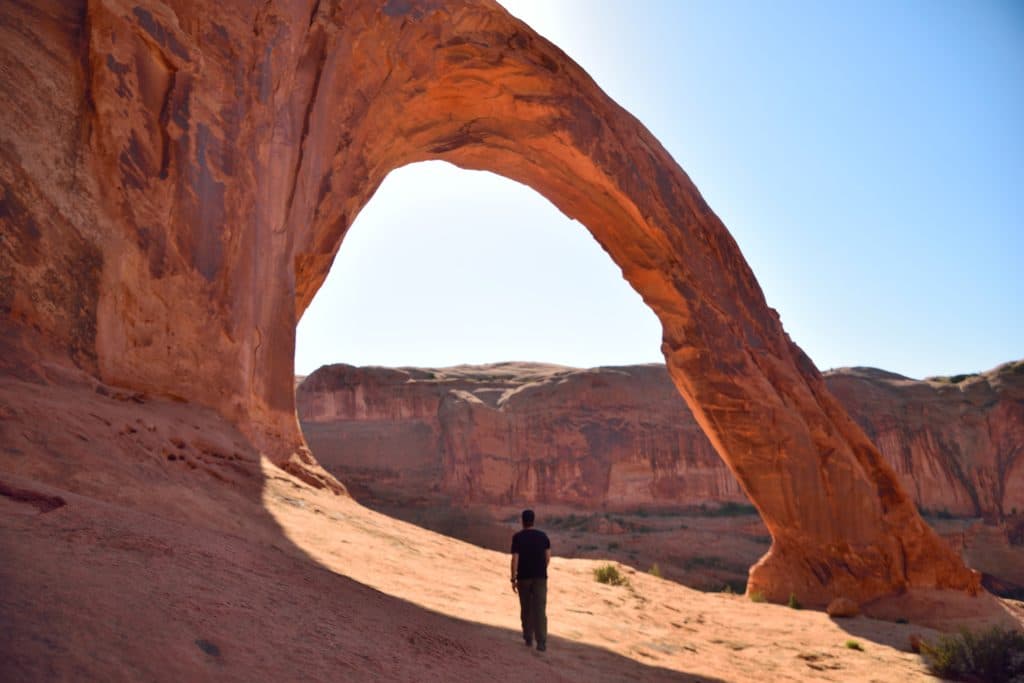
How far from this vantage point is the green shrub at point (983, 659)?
7262mm

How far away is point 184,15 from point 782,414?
40.1 feet

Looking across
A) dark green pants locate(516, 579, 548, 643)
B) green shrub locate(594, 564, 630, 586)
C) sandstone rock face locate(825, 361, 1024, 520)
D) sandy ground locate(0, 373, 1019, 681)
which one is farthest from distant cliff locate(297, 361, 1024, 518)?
dark green pants locate(516, 579, 548, 643)

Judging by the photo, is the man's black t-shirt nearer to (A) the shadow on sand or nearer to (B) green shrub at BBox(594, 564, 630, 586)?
(A) the shadow on sand

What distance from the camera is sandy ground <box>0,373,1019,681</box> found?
2.21 m

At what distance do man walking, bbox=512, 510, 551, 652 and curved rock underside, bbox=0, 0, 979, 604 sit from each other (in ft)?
11.5

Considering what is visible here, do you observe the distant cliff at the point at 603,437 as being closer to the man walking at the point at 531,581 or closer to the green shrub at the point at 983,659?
the green shrub at the point at 983,659

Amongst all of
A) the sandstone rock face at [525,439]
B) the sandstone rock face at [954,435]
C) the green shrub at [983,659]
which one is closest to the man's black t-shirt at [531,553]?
the green shrub at [983,659]

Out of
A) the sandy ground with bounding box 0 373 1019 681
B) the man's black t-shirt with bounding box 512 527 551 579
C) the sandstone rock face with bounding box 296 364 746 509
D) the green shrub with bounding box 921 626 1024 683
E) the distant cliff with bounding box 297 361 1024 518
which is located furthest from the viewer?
the sandstone rock face with bounding box 296 364 746 509

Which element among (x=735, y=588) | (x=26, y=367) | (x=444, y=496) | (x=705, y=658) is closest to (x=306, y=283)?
(x=26, y=367)

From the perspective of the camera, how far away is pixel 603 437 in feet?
116

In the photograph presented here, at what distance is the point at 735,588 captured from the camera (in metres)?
24.6

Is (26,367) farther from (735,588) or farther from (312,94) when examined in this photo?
(735,588)

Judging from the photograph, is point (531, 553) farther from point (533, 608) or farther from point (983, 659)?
point (983, 659)

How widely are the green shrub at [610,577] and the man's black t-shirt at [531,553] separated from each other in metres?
6.07
